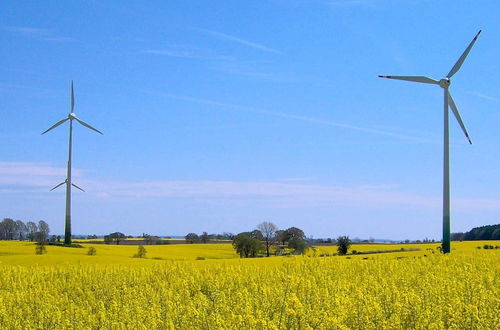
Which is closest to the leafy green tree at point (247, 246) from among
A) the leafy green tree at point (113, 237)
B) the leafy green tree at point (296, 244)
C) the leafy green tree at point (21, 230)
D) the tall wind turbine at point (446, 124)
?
the leafy green tree at point (296, 244)

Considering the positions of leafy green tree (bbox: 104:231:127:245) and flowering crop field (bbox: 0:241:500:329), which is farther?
leafy green tree (bbox: 104:231:127:245)

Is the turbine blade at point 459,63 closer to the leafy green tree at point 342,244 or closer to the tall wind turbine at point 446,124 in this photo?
the tall wind turbine at point 446,124

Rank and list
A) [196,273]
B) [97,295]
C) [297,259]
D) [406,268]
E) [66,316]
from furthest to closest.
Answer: [297,259], [196,273], [406,268], [97,295], [66,316]

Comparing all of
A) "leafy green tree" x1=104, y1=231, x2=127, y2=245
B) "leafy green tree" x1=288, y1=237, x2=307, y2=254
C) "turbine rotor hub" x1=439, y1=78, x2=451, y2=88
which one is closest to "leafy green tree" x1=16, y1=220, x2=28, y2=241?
"leafy green tree" x1=104, y1=231, x2=127, y2=245

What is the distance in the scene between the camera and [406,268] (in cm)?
2302

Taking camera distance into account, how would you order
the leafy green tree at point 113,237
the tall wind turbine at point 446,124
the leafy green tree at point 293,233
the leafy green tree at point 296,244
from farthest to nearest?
the leafy green tree at point 113,237, the leafy green tree at point 293,233, the leafy green tree at point 296,244, the tall wind turbine at point 446,124

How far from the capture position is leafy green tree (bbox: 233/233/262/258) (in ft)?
254

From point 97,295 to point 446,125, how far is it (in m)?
31.1

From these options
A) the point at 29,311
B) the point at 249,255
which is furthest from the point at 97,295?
the point at 249,255

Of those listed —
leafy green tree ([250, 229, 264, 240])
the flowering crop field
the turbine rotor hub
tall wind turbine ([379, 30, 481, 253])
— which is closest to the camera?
the flowering crop field

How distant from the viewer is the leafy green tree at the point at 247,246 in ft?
254

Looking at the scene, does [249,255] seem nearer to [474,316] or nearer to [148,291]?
[148,291]

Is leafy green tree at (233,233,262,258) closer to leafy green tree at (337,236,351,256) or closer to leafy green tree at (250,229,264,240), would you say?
leafy green tree at (250,229,264,240)

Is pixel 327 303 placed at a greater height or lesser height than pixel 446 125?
lesser
